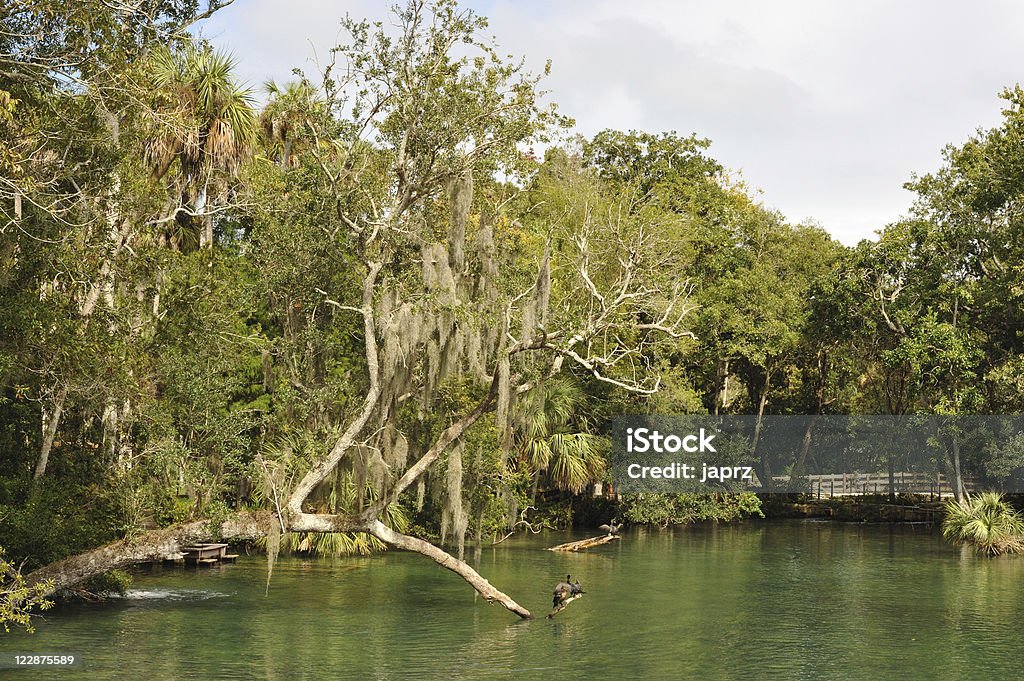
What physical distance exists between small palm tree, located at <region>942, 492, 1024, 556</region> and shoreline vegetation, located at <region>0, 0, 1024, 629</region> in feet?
0.35

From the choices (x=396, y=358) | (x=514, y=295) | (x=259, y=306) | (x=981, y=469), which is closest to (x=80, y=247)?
(x=396, y=358)

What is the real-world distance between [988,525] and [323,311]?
20559mm

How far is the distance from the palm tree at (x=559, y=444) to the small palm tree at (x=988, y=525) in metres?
11.2

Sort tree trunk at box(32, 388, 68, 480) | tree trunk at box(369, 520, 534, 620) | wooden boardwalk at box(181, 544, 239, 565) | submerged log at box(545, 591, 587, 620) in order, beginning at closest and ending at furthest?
tree trunk at box(32, 388, 68, 480)
tree trunk at box(369, 520, 534, 620)
submerged log at box(545, 591, 587, 620)
wooden boardwalk at box(181, 544, 239, 565)

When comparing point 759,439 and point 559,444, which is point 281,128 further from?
point 759,439

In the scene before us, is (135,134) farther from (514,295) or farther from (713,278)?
(713,278)

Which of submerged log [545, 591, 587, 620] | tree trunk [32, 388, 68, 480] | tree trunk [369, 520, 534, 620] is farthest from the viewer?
submerged log [545, 591, 587, 620]

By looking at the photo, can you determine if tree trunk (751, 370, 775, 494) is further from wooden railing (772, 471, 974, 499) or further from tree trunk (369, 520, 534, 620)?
tree trunk (369, 520, 534, 620)

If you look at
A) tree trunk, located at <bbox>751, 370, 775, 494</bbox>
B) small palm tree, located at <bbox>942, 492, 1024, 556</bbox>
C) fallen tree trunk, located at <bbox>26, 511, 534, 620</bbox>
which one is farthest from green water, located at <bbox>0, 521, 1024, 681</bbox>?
tree trunk, located at <bbox>751, 370, 775, 494</bbox>

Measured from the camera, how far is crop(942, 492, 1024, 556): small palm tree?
33500mm

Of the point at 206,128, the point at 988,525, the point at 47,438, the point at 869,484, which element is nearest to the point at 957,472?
the point at 988,525

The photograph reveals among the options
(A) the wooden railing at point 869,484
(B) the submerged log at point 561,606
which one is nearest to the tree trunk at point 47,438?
(B) the submerged log at point 561,606

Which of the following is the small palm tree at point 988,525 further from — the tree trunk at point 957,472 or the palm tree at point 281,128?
the palm tree at point 281,128

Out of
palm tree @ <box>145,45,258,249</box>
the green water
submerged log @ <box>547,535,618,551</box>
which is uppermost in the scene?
palm tree @ <box>145,45,258,249</box>
